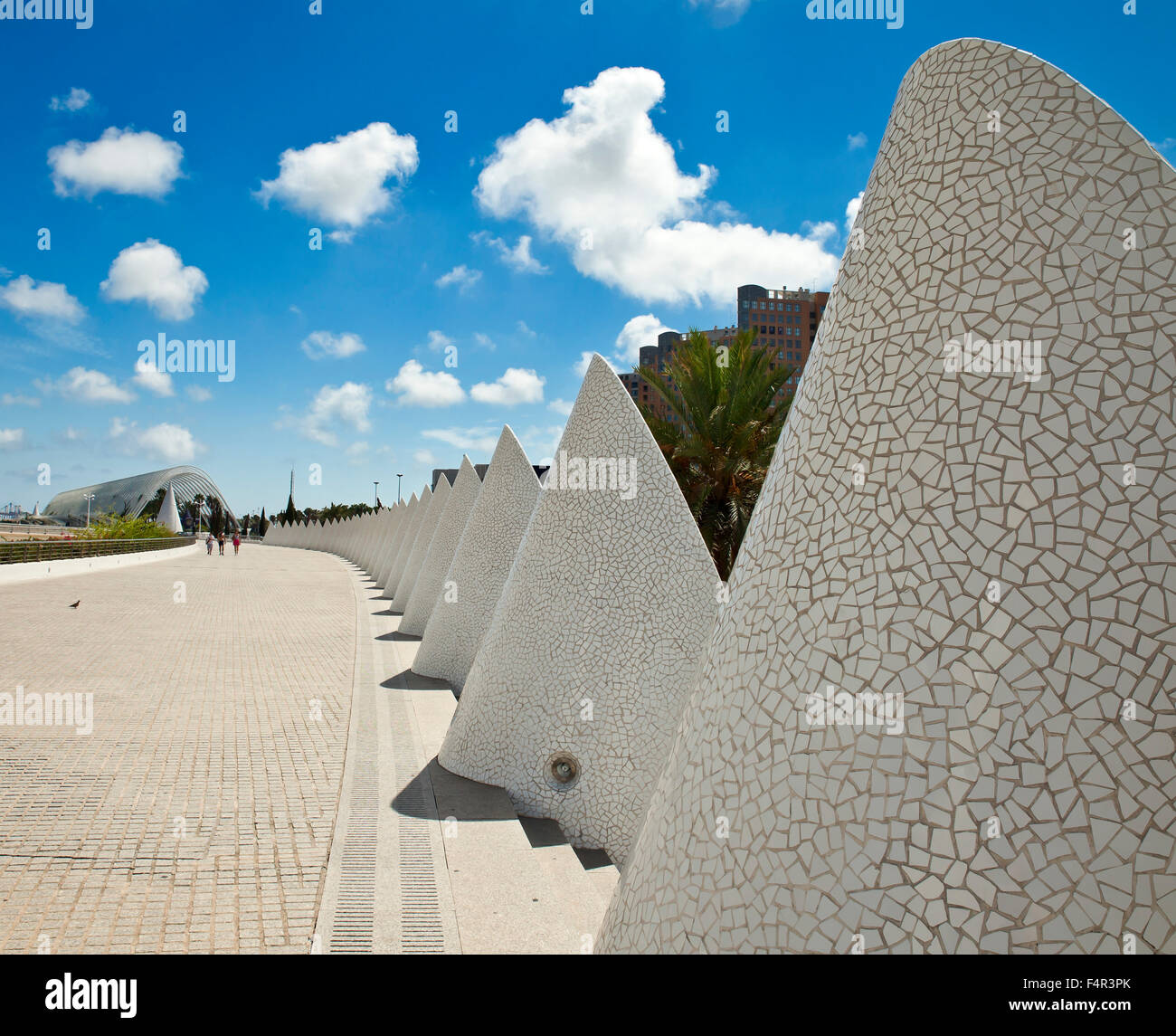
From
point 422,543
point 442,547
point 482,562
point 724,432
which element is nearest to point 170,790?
point 482,562

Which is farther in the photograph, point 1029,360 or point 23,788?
point 23,788

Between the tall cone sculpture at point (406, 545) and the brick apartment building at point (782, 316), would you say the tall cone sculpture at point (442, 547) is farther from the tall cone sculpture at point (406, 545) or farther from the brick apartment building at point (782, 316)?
the brick apartment building at point (782, 316)

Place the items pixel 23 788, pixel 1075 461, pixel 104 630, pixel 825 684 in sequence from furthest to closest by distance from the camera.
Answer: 1. pixel 104 630
2. pixel 23 788
3. pixel 825 684
4. pixel 1075 461

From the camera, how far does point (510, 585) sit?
26.2ft

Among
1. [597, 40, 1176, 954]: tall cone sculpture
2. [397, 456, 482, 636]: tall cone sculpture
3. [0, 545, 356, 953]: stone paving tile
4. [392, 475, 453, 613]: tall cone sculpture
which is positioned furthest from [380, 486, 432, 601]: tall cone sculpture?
[597, 40, 1176, 954]: tall cone sculpture

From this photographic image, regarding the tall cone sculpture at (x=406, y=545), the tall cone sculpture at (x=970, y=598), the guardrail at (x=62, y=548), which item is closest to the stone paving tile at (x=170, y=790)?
the tall cone sculpture at (x=970, y=598)

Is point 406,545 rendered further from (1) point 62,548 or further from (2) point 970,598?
(2) point 970,598

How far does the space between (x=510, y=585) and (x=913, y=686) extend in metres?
5.98

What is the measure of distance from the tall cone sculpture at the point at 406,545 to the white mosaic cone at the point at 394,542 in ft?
1.20

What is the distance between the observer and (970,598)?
2.30 metres

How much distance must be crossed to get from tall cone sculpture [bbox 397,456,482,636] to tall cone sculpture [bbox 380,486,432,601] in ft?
25.4
